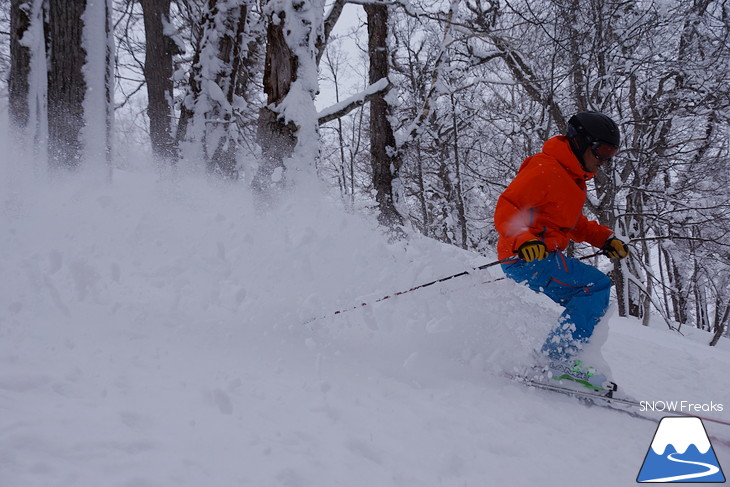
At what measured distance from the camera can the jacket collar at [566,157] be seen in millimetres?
3139

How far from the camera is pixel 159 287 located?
3322mm

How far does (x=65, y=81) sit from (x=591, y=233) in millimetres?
6046

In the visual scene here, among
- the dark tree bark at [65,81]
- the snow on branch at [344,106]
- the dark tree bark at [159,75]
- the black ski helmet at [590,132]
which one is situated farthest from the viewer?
the dark tree bark at [159,75]

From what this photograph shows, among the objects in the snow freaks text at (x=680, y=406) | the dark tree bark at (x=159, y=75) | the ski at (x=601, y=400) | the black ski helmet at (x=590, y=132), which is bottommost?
the snow freaks text at (x=680, y=406)

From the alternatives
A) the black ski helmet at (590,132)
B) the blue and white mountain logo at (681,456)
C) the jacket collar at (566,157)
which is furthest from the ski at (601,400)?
the black ski helmet at (590,132)

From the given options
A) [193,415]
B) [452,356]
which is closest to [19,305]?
[193,415]

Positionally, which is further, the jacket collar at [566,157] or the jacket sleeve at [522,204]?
the jacket collar at [566,157]

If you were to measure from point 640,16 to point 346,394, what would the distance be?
1028 centimetres

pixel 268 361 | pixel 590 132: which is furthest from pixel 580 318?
pixel 268 361

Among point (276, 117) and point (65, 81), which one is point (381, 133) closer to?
point (276, 117)

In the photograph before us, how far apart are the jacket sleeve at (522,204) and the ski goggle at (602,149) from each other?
1.47 feet

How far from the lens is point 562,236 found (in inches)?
123

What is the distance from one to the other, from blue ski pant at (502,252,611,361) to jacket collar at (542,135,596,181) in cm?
64

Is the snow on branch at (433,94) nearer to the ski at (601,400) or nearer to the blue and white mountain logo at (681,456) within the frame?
the ski at (601,400)
